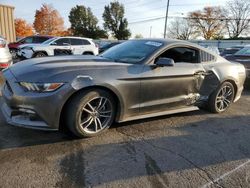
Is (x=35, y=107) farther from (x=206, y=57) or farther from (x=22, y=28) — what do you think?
(x=22, y=28)

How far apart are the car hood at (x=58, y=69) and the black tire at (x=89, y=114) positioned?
0.30 m

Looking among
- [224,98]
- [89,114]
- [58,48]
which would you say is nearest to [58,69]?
[89,114]

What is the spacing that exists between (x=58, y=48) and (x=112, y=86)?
11.3m

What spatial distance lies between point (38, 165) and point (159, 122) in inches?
91.2

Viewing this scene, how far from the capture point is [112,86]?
3932mm

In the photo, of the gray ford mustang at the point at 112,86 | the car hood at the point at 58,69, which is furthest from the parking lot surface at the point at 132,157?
the car hood at the point at 58,69

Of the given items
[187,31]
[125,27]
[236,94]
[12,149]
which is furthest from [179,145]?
[187,31]

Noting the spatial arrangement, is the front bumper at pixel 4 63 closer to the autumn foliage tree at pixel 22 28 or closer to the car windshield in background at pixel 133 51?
the car windshield in background at pixel 133 51

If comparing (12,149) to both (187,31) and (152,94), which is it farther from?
(187,31)

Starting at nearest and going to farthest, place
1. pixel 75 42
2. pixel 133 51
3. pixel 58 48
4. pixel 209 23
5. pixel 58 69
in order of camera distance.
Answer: pixel 58 69 → pixel 133 51 → pixel 58 48 → pixel 75 42 → pixel 209 23

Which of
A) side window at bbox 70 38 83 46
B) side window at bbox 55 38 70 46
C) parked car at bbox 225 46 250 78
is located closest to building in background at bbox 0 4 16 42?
side window at bbox 55 38 70 46

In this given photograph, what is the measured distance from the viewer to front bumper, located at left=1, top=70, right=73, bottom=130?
349 centimetres

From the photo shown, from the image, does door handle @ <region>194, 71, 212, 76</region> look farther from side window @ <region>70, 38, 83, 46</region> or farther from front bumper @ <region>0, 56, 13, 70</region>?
side window @ <region>70, 38, 83, 46</region>

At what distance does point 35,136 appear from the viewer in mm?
3926
